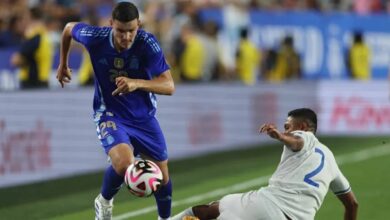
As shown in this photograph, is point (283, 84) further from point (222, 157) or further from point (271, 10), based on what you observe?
point (271, 10)

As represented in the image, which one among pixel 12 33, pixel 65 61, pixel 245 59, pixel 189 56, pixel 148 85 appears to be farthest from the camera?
pixel 245 59

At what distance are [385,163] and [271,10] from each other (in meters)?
9.92

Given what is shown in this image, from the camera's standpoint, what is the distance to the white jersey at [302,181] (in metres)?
8.30

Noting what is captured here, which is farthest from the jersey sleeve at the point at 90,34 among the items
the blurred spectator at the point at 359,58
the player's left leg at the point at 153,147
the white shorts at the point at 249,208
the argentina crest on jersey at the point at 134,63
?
Result: the blurred spectator at the point at 359,58

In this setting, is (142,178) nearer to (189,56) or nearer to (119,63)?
(119,63)

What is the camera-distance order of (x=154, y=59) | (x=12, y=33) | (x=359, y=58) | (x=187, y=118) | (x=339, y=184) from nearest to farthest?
(x=339, y=184) → (x=154, y=59) → (x=187, y=118) → (x=12, y=33) → (x=359, y=58)

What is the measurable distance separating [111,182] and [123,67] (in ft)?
3.32

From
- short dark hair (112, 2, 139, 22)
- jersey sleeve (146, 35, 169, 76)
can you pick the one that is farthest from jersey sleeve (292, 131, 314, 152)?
short dark hair (112, 2, 139, 22)

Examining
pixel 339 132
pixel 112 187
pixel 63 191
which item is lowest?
pixel 339 132

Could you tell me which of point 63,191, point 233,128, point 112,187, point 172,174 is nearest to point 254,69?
point 233,128

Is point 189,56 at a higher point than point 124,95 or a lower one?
lower

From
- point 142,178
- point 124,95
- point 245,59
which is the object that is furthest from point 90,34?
point 245,59

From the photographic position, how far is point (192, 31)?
21500 millimetres

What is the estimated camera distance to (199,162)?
1669 cm
